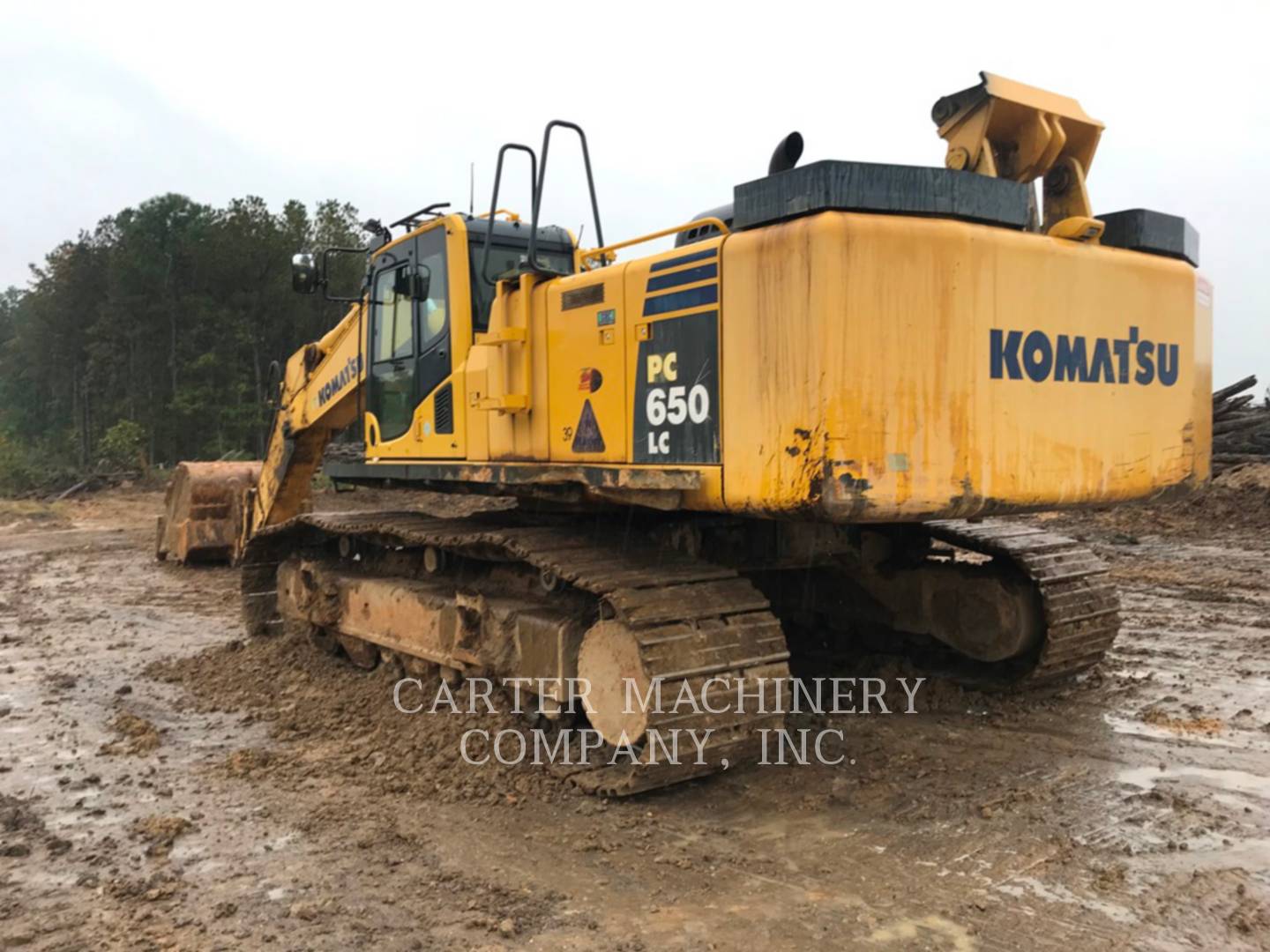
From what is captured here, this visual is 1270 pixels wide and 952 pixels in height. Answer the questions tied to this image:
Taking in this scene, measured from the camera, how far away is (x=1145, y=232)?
14.4ft

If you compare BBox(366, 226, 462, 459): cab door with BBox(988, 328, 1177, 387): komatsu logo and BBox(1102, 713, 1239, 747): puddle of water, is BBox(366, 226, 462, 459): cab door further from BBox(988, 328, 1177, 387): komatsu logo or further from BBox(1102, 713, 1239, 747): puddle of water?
BBox(1102, 713, 1239, 747): puddle of water

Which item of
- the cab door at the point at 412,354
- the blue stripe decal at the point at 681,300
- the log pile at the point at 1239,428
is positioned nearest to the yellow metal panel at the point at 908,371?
the blue stripe decal at the point at 681,300

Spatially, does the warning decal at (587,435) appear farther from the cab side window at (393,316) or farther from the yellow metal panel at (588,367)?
the cab side window at (393,316)

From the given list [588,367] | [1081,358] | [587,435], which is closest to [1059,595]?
[1081,358]

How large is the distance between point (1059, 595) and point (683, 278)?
296 centimetres

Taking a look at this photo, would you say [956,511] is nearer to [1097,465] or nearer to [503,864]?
[1097,465]

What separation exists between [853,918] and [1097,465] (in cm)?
209

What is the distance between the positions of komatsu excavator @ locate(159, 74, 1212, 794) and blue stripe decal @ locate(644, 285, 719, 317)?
2 cm

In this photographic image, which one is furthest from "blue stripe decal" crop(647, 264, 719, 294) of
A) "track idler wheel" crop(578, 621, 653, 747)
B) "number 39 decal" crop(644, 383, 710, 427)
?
"track idler wheel" crop(578, 621, 653, 747)

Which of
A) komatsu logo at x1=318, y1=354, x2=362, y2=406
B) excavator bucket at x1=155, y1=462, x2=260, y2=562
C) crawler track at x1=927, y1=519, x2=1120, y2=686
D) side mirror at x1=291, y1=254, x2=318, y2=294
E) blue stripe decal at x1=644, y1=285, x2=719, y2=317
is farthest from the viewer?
excavator bucket at x1=155, y1=462, x2=260, y2=562

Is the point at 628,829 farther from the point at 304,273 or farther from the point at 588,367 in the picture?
the point at 304,273

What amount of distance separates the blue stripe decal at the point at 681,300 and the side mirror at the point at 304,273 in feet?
10.2

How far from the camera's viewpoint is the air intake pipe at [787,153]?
4.42 meters

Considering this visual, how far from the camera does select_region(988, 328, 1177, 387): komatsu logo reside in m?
3.92
